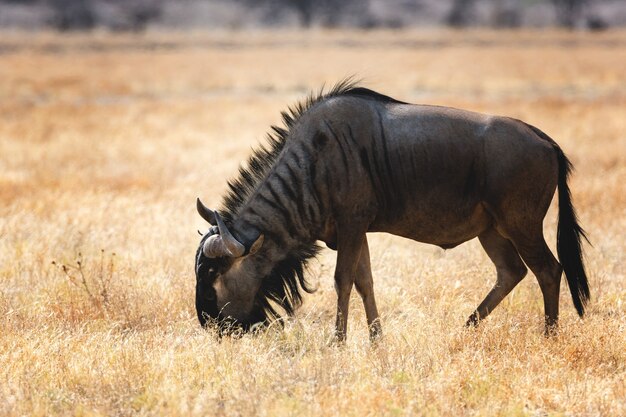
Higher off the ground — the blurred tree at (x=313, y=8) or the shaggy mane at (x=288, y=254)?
the shaggy mane at (x=288, y=254)

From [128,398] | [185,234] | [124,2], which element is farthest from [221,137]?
[124,2]

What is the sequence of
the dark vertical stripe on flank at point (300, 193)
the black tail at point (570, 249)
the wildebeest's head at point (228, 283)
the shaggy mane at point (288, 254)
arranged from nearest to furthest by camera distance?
the wildebeest's head at point (228, 283)
the dark vertical stripe on flank at point (300, 193)
the shaggy mane at point (288, 254)
the black tail at point (570, 249)

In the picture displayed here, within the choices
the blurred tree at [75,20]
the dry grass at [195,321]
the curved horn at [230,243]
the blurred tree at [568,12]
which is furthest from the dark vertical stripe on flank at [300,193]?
the blurred tree at [568,12]

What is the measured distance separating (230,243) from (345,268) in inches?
30.9

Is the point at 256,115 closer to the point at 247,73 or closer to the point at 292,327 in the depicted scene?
the point at 247,73

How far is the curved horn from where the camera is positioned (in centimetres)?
571

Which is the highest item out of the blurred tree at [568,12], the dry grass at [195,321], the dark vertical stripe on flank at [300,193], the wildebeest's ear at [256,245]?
the dark vertical stripe on flank at [300,193]

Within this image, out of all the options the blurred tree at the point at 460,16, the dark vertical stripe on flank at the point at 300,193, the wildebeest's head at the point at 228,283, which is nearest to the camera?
the wildebeest's head at the point at 228,283

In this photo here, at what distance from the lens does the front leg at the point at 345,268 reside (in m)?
5.95

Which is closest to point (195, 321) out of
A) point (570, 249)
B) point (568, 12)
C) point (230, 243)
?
point (230, 243)

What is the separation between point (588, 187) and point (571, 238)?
19.0 feet

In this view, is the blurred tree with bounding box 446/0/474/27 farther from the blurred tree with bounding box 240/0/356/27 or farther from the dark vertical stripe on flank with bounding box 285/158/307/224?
the dark vertical stripe on flank with bounding box 285/158/307/224

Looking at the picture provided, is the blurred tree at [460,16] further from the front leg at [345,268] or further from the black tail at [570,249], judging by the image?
the front leg at [345,268]

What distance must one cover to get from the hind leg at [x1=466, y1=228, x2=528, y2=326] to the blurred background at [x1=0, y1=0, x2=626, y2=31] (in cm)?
7322
